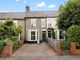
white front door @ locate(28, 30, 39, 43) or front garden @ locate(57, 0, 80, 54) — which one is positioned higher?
front garden @ locate(57, 0, 80, 54)

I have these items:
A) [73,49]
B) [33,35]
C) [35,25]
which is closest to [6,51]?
[73,49]

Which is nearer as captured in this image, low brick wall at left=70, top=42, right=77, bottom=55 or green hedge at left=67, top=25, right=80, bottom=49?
low brick wall at left=70, top=42, right=77, bottom=55

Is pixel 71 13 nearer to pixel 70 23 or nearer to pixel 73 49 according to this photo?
pixel 70 23

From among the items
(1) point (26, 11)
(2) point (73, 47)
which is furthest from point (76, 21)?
(1) point (26, 11)

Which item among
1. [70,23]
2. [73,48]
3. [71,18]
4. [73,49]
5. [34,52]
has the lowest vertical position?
[34,52]

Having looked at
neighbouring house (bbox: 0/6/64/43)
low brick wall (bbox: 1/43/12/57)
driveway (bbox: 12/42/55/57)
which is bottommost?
driveway (bbox: 12/42/55/57)

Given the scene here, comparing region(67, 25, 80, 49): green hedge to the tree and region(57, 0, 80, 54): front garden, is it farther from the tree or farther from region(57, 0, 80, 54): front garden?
the tree

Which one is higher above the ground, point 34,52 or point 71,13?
point 71,13

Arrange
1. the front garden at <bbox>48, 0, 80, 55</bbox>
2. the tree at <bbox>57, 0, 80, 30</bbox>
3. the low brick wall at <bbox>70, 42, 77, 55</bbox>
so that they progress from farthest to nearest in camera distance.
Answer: the tree at <bbox>57, 0, 80, 30</bbox> < the front garden at <bbox>48, 0, 80, 55</bbox> < the low brick wall at <bbox>70, 42, 77, 55</bbox>

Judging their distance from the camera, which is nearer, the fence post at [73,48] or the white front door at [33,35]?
the fence post at [73,48]

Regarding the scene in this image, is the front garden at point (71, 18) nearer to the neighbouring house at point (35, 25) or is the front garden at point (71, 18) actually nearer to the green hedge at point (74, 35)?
the green hedge at point (74, 35)

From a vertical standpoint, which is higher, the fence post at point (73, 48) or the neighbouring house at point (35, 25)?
the neighbouring house at point (35, 25)

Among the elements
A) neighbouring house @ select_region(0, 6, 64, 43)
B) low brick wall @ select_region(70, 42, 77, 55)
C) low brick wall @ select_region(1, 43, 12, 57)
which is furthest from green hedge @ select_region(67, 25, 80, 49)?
neighbouring house @ select_region(0, 6, 64, 43)

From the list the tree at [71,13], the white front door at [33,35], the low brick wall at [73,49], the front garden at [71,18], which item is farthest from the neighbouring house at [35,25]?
the low brick wall at [73,49]
